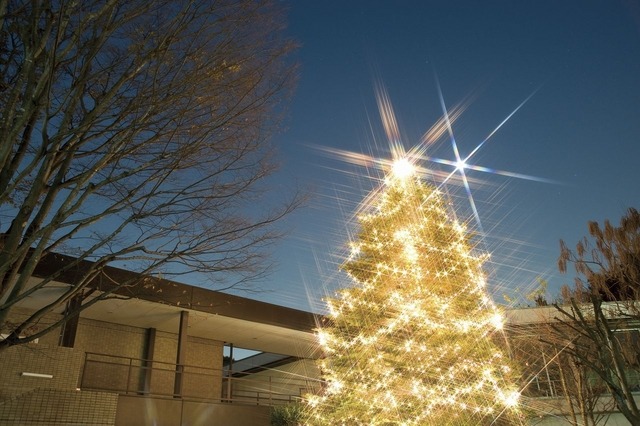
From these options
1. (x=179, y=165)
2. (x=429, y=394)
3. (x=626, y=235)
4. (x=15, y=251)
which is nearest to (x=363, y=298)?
Result: (x=429, y=394)

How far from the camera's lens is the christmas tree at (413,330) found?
12.5 metres

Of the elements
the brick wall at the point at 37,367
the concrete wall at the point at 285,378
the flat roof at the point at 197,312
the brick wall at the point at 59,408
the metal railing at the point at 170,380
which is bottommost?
the brick wall at the point at 59,408

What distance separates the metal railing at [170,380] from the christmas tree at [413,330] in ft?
9.99

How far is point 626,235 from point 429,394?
19.3 ft

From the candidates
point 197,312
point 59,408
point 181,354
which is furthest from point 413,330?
point 59,408

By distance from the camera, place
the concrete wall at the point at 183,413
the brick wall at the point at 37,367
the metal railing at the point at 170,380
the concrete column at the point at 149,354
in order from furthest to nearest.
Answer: the concrete column at the point at 149,354 → the metal railing at the point at 170,380 → the concrete wall at the point at 183,413 → the brick wall at the point at 37,367

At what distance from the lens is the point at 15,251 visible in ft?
15.2

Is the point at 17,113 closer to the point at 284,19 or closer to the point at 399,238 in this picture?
the point at 284,19

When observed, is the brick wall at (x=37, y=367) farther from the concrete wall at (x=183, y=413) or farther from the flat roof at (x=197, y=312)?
the flat roof at (x=197, y=312)

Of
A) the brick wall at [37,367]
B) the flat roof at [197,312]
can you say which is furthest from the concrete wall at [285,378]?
the brick wall at [37,367]

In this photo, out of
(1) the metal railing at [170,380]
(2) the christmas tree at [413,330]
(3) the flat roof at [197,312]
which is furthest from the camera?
(1) the metal railing at [170,380]

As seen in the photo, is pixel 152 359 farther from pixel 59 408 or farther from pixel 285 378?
pixel 285 378

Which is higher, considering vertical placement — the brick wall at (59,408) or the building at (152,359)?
the building at (152,359)

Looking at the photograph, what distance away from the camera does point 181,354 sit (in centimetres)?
1351
